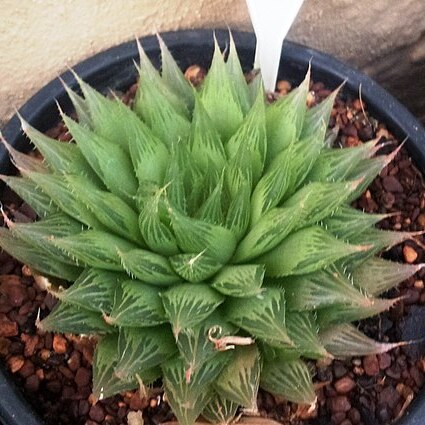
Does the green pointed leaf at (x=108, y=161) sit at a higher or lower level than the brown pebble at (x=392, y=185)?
higher

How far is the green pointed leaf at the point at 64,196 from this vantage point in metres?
0.74

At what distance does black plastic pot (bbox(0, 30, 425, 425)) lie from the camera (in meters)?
0.97

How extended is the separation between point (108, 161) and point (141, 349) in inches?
7.1

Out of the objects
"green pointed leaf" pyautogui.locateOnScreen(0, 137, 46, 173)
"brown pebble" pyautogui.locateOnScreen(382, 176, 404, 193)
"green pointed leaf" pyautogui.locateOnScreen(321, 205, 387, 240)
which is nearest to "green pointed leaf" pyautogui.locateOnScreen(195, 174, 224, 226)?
"green pointed leaf" pyautogui.locateOnScreen(321, 205, 387, 240)

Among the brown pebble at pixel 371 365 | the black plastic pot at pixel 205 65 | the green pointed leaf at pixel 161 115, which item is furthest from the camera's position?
the black plastic pot at pixel 205 65

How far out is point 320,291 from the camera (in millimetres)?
709

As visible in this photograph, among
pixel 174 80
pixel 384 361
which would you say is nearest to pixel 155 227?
pixel 174 80

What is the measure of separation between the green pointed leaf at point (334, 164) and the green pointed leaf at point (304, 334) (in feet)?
0.46

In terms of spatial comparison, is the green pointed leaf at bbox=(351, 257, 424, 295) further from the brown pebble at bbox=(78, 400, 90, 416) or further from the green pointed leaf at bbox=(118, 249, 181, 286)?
the brown pebble at bbox=(78, 400, 90, 416)

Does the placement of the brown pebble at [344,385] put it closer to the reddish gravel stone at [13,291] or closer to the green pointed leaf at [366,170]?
the green pointed leaf at [366,170]

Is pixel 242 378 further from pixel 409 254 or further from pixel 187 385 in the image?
pixel 409 254

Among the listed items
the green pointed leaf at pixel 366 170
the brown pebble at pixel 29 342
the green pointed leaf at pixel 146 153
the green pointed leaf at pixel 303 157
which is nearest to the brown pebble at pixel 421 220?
the green pointed leaf at pixel 366 170

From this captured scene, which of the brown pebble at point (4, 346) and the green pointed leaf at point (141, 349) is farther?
the brown pebble at point (4, 346)

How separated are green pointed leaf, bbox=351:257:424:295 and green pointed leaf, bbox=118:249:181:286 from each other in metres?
0.19
